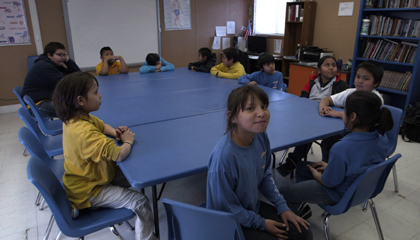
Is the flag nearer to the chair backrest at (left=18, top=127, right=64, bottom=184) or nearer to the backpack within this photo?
the backpack

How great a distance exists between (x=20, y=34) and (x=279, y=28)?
4.74 meters

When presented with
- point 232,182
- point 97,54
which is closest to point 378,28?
point 232,182

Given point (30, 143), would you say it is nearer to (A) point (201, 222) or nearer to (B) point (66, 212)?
(B) point (66, 212)

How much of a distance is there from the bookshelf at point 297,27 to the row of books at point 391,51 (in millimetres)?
1146

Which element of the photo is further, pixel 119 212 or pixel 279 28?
pixel 279 28

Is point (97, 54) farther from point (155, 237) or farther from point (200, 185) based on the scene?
point (155, 237)

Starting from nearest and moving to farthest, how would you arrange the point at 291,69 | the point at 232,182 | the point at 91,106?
the point at 232,182
the point at 91,106
the point at 291,69

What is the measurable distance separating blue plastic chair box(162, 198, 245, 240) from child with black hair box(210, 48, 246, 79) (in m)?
2.68

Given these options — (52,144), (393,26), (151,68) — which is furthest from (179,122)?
(393,26)

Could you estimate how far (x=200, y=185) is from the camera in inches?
98.0

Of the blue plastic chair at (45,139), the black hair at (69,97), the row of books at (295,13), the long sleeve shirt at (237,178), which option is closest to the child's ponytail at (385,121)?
the long sleeve shirt at (237,178)

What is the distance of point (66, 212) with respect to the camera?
1.31 metres

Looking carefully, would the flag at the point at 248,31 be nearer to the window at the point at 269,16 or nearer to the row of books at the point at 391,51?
the window at the point at 269,16

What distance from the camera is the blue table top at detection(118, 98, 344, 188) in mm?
1303
